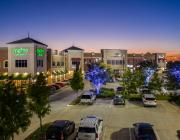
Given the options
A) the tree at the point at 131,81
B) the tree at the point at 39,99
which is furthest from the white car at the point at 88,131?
the tree at the point at 131,81

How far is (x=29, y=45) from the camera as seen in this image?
73.1 m

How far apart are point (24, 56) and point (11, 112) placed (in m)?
52.3

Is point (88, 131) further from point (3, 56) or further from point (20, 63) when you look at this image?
point (3, 56)

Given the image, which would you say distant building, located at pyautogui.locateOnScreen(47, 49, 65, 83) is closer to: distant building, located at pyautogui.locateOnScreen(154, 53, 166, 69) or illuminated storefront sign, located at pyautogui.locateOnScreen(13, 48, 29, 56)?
illuminated storefront sign, located at pyautogui.locateOnScreen(13, 48, 29, 56)

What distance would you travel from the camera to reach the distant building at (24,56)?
7330 centimetres

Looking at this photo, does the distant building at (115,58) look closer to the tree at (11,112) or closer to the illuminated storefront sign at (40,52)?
the illuminated storefront sign at (40,52)

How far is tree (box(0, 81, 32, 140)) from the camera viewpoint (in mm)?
22234

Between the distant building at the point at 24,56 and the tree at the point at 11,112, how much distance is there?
164 feet

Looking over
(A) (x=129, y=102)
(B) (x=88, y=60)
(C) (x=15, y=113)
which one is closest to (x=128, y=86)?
(A) (x=129, y=102)

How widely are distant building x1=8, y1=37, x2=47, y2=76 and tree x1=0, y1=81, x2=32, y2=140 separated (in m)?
50.0

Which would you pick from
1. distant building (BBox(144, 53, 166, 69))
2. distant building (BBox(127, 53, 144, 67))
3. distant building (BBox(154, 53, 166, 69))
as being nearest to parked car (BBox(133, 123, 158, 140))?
distant building (BBox(127, 53, 144, 67))

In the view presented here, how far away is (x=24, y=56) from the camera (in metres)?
73.9

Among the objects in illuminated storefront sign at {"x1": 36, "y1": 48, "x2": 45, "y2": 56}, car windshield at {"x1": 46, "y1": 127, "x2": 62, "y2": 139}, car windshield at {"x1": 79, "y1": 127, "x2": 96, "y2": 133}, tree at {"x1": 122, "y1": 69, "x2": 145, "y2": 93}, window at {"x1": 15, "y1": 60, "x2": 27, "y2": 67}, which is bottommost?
car windshield at {"x1": 46, "y1": 127, "x2": 62, "y2": 139}

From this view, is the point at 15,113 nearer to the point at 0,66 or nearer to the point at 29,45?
the point at 29,45
